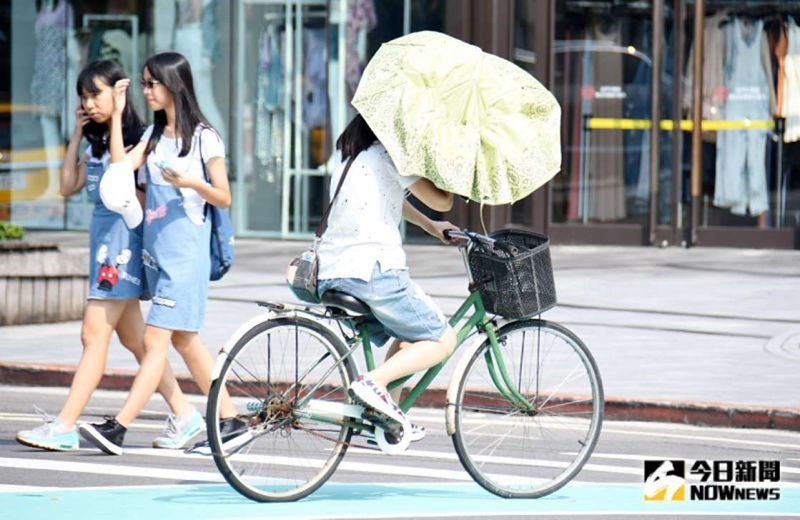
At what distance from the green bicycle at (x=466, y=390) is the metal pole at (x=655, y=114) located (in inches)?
485

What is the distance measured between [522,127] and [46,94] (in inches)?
618

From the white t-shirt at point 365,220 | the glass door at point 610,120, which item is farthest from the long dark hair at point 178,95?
the glass door at point 610,120

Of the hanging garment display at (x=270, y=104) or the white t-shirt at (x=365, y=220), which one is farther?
the hanging garment display at (x=270, y=104)

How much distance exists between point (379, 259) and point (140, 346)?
2.29 metres

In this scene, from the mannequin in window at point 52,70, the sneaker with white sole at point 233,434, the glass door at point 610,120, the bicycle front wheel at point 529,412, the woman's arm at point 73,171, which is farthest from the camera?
the mannequin in window at point 52,70

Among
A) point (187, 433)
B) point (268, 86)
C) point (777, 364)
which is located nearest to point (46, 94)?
point (268, 86)

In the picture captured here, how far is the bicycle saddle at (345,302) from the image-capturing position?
21.3 feet

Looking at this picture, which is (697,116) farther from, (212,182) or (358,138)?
(358,138)

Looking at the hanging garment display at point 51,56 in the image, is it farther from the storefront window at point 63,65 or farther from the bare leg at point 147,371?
the bare leg at point 147,371

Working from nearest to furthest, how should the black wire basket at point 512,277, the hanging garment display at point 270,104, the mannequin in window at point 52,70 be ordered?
the black wire basket at point 512,277 → the hanging garment display at point 270,104 → the mannequin in window at point 52,70

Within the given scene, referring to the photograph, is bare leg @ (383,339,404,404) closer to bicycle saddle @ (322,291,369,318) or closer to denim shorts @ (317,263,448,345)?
denim shorts @ (317,263,448,345)

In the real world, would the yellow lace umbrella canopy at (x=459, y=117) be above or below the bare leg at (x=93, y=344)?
above

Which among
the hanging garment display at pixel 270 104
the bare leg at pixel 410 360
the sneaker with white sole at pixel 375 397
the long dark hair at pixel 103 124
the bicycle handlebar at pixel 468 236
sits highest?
the hanging garment display at pixel 270 104

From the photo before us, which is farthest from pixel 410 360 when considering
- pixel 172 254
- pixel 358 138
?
pixel 172 254
